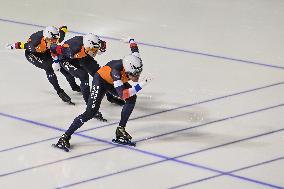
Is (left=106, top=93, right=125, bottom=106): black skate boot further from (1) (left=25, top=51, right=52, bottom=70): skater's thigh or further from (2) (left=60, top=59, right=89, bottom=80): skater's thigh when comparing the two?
(1) (left=25, top=51, right=52, bottom=70): skater's thigh

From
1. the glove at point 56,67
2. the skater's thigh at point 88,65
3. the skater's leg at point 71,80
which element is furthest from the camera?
the skater's leg at point 71,80

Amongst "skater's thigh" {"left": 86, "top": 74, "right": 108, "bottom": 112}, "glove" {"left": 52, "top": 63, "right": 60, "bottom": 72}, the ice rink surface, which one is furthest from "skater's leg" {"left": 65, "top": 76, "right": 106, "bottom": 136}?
"glove" {"left": 52, "top": 63, "right": 60, "bottom": 72}

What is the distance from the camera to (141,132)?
9.88 m

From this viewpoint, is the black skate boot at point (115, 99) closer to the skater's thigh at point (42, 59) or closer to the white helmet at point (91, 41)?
the skater's thigh at point (42, 59)

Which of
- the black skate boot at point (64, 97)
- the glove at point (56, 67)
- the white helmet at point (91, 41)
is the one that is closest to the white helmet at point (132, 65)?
the white helmet at point (91, 41)

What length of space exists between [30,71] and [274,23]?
524 centimetres

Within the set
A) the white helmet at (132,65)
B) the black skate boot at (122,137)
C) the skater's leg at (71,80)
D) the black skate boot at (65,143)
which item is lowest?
the black skate boot at (65,143)

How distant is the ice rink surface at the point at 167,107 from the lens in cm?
874

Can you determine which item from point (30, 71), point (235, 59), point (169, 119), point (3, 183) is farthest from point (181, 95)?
point (3, 183)

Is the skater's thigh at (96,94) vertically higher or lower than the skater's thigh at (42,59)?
lower

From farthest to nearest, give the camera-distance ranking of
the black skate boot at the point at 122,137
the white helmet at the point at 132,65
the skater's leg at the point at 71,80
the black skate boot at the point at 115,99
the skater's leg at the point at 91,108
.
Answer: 1. the skater's leg at the point at 71,80
2. the black skate boot at the point at 115,99
3. the black skate boot at the point at 122,137
4. the skater's leg at the point at 91,108
5. the white helmet at the point at 132,65

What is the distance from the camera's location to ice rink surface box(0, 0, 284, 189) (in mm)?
8742

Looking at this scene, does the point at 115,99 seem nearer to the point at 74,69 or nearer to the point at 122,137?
the point at 74,69

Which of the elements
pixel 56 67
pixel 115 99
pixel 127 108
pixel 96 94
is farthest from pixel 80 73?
pixel 127 108
